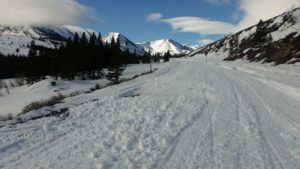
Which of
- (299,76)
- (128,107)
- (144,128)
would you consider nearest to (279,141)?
(144,128)

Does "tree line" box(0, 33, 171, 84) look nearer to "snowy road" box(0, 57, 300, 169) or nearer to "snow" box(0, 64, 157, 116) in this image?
"snow" box(0, 64, 157, 116)

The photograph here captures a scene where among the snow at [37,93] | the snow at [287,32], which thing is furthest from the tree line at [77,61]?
the snow at [287,32]

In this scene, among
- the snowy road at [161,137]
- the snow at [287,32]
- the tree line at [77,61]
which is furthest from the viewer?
the snow at [287,32]

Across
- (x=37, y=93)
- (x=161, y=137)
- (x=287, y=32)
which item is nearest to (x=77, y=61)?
(x=37, y=93)

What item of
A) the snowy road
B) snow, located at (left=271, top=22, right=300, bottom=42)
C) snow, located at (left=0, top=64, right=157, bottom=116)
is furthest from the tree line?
the snowy road

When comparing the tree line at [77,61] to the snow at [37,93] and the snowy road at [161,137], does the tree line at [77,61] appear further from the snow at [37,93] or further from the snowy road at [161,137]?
the snowy road at [161,137]

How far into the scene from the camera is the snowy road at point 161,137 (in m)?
7.17

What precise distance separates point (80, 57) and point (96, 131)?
5596 cm

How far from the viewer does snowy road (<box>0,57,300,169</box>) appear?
7172mm

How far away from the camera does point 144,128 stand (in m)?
10.1

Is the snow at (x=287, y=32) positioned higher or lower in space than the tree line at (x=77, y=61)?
higher

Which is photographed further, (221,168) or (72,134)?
(72,134)

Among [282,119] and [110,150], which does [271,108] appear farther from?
[110,150]

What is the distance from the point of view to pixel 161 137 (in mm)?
9070
